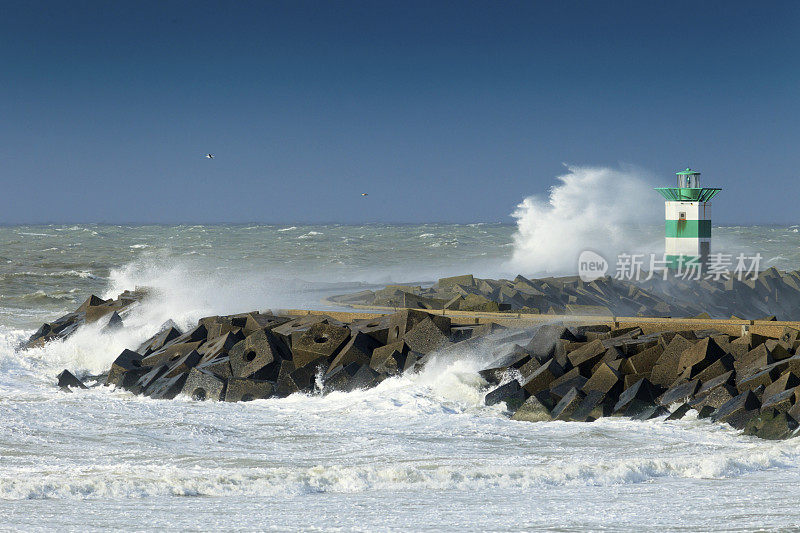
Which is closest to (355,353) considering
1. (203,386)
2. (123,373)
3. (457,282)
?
(203,386)

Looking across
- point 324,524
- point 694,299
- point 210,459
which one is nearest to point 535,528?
point 324,524

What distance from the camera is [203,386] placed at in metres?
7.52

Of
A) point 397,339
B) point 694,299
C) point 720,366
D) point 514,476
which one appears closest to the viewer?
point 514,476

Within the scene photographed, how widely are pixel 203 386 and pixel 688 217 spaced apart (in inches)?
376

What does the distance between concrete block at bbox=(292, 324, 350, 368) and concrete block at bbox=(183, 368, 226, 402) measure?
833 millimetres

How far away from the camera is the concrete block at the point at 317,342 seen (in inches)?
317

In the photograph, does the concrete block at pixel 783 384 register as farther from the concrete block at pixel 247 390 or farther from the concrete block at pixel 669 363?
the concrete block at pixel 247 390

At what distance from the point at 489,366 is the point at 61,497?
4051mm

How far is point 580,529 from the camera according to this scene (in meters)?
3.73

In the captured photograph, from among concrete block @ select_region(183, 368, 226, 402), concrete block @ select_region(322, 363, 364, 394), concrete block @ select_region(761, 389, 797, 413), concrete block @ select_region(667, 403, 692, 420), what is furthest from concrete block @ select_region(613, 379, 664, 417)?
concrete block @ select_region(183, 368, 226, 402)

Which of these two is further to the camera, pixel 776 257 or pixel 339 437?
pixel 776 257

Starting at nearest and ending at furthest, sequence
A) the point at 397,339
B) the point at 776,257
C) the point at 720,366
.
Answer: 1. the point at 720,366
2. the point at 397,339
3. the point at 776,257

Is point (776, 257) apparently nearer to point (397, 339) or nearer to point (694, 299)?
point (694, 299)

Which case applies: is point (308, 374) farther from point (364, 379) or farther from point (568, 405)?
point (568, 405)
